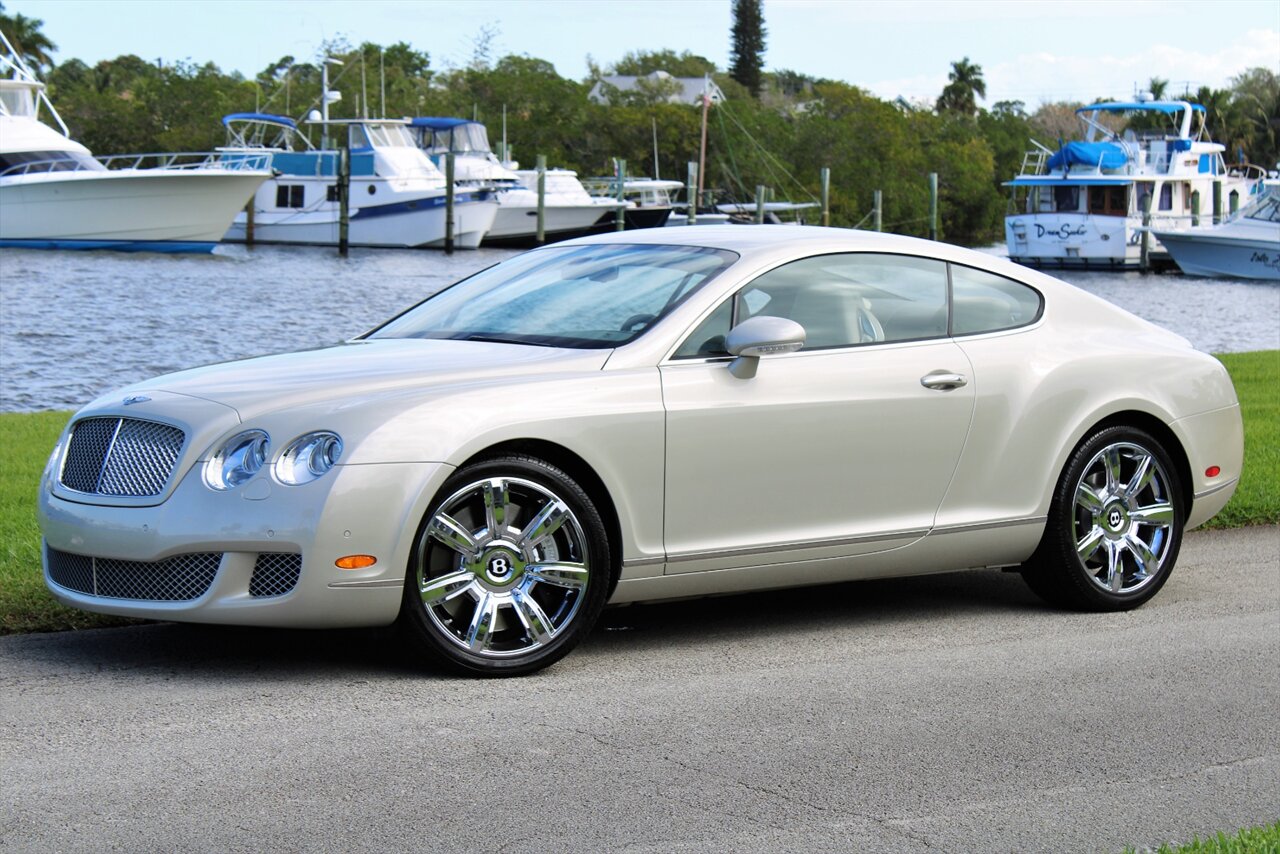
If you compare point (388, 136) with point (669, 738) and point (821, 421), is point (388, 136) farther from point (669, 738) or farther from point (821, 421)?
point (669, 738)

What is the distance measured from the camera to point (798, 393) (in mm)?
6262

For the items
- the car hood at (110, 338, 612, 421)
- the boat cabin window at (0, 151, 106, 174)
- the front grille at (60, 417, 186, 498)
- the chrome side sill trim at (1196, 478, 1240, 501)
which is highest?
the boat cabin window at (0, 151, 106, 174)

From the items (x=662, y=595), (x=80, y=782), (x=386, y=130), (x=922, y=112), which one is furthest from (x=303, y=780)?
(x=922, y=112)

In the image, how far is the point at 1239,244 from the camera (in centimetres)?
5591

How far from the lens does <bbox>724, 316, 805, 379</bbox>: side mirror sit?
6059 mm

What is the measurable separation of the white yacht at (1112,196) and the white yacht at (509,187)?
53.4 feet

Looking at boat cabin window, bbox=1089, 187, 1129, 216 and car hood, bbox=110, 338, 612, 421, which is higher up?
car hood, bbox=110, 338, 612, 421

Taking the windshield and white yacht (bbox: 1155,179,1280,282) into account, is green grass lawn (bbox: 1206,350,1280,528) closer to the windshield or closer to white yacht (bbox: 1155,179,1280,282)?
the windshield

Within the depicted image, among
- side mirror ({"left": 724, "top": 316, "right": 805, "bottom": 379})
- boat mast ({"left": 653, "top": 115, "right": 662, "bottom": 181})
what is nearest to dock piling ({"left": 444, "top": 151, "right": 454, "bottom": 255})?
boat mast ({"left": 653, "top": 115, "right": 662, "bottom": 181})

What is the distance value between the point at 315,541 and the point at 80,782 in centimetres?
109

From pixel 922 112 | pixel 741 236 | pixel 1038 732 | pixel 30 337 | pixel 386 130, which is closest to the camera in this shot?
pixel 1038 732

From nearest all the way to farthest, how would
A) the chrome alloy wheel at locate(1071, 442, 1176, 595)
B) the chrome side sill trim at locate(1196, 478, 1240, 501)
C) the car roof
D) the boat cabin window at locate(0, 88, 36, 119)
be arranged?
the car roof → the chrome alloy wheel at locate(1071, 442, 1176, 595) → the chrome side sill trim at locate(1196, 478, 1240, 501) → the boat cabin window at locate(0, 88, 36, 119)

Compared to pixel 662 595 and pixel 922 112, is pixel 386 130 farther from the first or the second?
pixel 662 595

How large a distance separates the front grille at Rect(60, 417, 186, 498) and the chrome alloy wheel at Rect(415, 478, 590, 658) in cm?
87
